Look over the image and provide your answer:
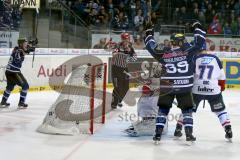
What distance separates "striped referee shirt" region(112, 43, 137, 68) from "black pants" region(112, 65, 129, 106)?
0.10 meters

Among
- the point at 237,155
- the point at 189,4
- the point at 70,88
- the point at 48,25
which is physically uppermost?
the point at 189,4

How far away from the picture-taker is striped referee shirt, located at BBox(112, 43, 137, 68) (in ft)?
33.0

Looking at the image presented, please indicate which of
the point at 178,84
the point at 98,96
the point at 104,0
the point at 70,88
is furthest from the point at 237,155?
the point at 104,0

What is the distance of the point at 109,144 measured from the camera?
704cm

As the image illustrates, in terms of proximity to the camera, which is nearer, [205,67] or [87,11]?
[205,67]

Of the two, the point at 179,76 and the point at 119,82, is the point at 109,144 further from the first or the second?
the point at 119,82

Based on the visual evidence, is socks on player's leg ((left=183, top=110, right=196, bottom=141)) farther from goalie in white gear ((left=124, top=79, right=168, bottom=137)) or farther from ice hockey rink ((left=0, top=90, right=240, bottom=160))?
goalie in white gear ((left=124, top=79, right=168, bottom=137))

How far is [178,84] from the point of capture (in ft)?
22.5

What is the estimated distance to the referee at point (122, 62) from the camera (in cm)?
1005

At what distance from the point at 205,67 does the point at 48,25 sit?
799 cm

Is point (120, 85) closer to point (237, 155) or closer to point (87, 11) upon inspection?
point (237, 155)

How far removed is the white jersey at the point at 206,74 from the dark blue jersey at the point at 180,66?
0.98ft

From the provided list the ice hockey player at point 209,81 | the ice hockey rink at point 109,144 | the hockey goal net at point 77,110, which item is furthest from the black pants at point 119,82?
the ice hockey player at point 209,81

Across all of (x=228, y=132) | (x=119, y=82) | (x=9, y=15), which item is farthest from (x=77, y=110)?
(x=9, y=15)
